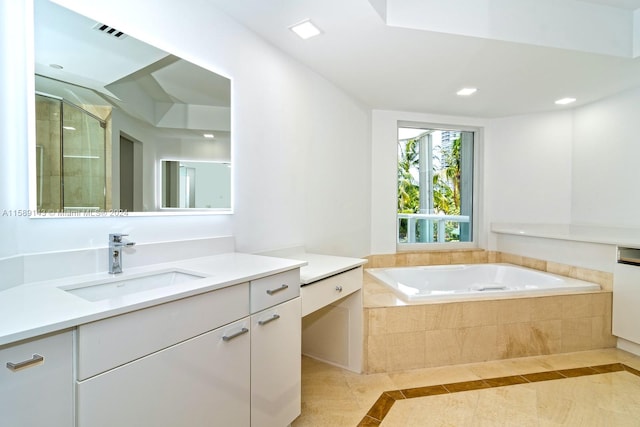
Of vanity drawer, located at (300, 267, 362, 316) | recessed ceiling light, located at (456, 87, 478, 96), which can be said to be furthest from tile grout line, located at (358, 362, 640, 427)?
recessed ceiling light, located at (456, 87, 478, 96)

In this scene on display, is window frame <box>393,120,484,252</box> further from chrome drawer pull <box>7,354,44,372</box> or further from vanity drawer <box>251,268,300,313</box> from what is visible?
chrome drawer pull <box>7,354,44,372</box>

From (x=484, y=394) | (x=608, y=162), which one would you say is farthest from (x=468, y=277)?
(x=608, y=162)

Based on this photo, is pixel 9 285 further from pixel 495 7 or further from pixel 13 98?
pixel 495 7

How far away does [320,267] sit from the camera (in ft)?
5.88

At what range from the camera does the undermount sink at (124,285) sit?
108cm

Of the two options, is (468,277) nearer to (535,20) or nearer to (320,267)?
(320,267)

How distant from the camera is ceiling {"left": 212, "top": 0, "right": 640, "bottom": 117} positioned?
1.73m

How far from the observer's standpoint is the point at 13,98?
1.01 m

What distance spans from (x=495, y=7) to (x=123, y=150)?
7.30ft

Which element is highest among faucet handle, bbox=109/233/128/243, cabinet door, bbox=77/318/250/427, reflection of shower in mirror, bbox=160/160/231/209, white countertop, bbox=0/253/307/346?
reflection of shower in mirror, bbox=160/160/231/209

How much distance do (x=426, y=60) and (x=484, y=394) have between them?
7.20 ft

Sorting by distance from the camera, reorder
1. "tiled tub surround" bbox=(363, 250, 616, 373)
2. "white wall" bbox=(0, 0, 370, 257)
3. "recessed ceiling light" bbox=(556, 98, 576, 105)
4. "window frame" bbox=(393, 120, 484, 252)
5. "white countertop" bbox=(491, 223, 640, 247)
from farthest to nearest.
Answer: "window frame" bbox=(393, 120, 484, 252), "recessed ceiling light" bbox=(556, 98, 576, 105), "white countertop" bbox=(491, 223, 640, 247), "tiled tub surround" bbox=(363, 250, 616, 373), "white wall" bbox=(0, 0, 370, 257)

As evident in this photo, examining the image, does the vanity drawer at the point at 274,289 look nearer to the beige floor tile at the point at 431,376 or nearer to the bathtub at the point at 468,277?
the beige floor tile at the point at 431,376

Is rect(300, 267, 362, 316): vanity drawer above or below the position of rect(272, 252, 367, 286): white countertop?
below
